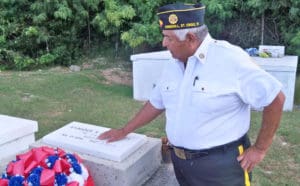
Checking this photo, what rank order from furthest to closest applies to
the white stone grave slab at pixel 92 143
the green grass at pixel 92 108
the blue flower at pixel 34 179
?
the green grass at pixel 92 108, the white stone grave slab at pixel 92 143, the blue flower at pixel 34 179

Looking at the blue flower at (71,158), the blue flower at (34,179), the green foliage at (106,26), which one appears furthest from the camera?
the green foliage at (106,26)

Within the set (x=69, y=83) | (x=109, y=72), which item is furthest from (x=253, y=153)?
(x=109, y=72)

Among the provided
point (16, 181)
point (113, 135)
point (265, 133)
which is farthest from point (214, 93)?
point (16, 181)

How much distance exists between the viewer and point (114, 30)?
9.54 meters

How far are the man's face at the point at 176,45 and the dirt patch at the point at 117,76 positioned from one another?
5693 millimetres

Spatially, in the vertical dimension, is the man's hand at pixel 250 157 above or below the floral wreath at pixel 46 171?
above

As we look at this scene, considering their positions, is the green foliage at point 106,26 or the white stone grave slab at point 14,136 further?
the green foliage at point 106,26

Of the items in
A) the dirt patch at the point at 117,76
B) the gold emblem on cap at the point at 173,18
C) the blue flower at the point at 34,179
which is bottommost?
the dirt patch at the point at 117,76

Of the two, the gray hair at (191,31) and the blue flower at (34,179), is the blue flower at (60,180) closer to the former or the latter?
the blue flower at (34,179)

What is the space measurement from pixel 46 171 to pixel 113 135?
2.17ft

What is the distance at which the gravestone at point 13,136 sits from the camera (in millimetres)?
2857

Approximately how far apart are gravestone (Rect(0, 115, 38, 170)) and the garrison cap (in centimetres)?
156

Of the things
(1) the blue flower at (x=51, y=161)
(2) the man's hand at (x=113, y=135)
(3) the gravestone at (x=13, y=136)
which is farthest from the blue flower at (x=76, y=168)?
(3) the gravestone at (x=13, y=136)

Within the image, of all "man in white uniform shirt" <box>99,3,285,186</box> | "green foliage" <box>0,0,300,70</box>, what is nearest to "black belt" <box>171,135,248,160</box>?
"man in white uniform shirt" <box>99,3,285,186</box>
